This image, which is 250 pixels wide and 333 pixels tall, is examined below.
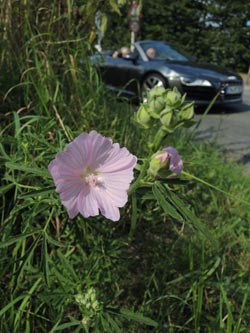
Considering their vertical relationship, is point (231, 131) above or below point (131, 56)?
below

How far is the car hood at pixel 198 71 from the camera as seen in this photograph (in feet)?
18.8

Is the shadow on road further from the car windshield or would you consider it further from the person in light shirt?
the person in light shirt

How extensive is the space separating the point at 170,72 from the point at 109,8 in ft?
13.3

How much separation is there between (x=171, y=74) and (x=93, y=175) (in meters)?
5.17

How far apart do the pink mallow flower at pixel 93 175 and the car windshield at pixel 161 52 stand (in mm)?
5617

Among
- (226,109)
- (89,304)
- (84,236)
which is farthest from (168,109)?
(226,109)

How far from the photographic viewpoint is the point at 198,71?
19.0ft

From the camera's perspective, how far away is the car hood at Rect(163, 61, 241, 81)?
573 cm

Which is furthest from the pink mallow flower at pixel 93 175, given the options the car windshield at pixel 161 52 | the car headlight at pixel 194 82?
the car windshield at pixel 161 52

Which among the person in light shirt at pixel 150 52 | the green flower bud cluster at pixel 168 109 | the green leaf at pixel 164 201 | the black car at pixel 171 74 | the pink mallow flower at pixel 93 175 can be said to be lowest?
the black car at pixel 171 74

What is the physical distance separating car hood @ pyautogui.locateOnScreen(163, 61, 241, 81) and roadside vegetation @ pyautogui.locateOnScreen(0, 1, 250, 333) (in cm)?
372

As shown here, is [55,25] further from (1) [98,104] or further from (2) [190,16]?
(2) [190,16]

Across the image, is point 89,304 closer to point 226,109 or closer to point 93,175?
point 93,175

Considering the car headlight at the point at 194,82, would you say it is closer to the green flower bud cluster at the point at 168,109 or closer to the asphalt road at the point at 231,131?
the asphalt road at the point at 231,131
